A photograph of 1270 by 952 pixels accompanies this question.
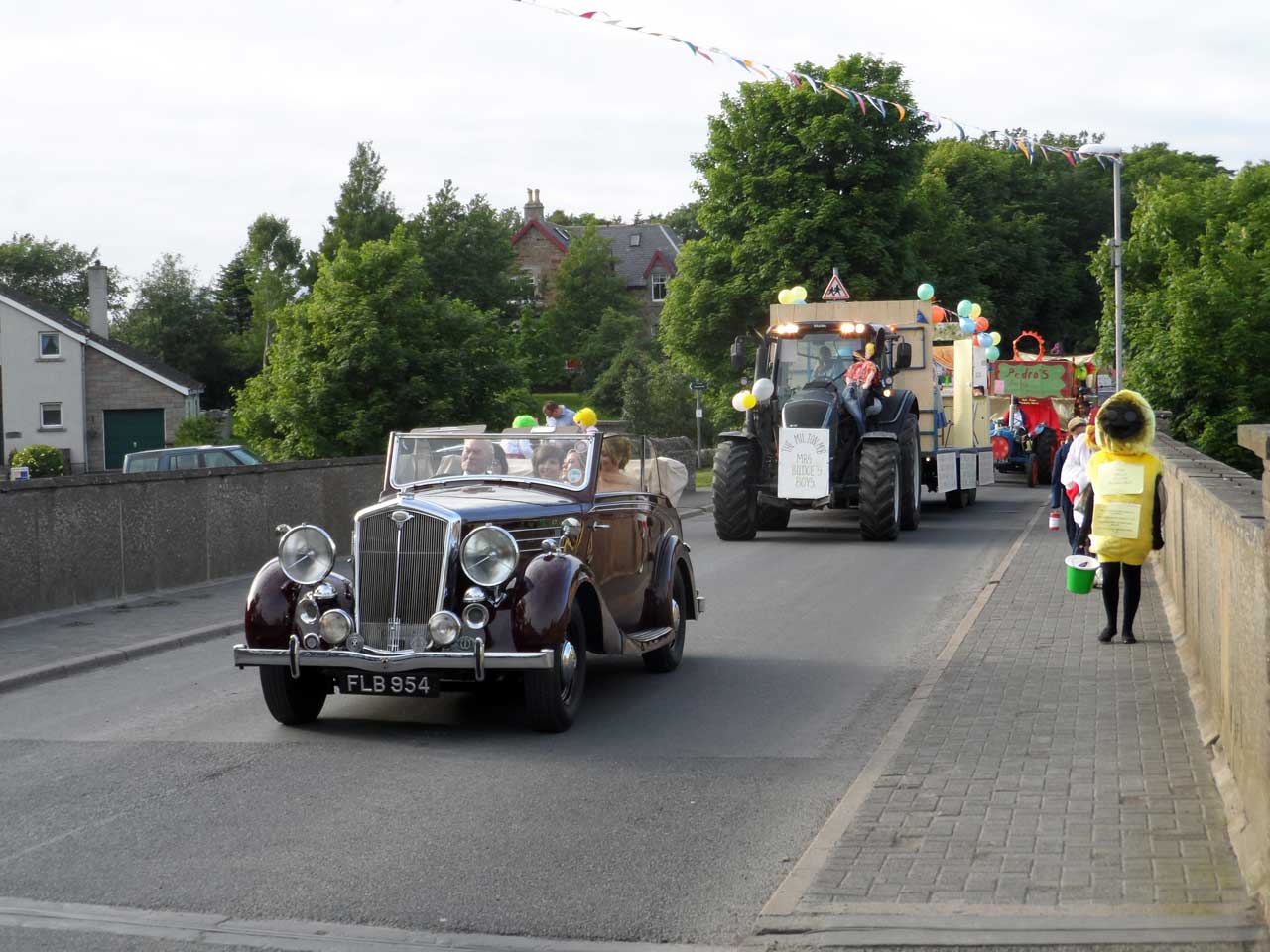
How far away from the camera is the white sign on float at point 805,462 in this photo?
20.2 metres

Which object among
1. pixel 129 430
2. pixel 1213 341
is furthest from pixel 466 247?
pixel 1213 341

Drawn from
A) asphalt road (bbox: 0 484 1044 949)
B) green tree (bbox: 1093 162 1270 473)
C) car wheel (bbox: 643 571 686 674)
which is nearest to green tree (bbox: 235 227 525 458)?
green tree (bbox: 1093 162 1270 473)

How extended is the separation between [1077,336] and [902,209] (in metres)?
23.9

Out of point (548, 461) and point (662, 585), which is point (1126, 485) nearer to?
point (662, 585)

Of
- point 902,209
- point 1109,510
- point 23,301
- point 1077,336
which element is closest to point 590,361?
point 1077,336

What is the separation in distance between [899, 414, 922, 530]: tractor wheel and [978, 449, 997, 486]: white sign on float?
189 inches

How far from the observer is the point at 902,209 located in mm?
46156

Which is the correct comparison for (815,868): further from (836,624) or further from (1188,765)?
(836,624)

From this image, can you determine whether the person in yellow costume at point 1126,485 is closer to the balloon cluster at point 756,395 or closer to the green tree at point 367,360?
the balloon cluster at point 756,395

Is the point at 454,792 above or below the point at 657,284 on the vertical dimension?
below

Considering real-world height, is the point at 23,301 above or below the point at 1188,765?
above

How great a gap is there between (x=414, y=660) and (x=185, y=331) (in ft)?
254

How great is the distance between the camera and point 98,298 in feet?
211

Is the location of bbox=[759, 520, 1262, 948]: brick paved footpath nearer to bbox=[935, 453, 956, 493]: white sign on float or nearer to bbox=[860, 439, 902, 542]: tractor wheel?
bbox=[860, 439, 902, 542]: tractor wheel
